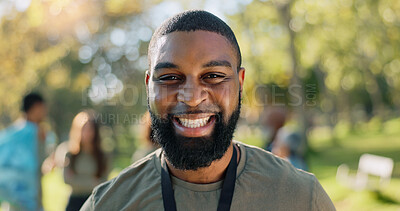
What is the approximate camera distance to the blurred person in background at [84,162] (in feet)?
17.0

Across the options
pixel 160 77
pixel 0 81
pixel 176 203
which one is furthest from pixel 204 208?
pixel 0 81

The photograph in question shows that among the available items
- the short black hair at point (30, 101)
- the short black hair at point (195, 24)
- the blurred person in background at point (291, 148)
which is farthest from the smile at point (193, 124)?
the short black hair at point (30, 101)

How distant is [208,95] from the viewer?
1938 mm

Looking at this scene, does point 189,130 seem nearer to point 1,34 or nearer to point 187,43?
point 187,43

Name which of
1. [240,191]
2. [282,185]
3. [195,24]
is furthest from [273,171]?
[195,24]

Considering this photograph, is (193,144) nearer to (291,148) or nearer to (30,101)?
(291,148)

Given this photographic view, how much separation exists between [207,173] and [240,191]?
0.63ft

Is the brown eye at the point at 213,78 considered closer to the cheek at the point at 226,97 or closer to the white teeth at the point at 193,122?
the cheek at the point at 226,97

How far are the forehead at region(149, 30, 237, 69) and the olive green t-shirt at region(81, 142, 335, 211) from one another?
1.76 ft

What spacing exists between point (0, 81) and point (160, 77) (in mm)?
24851

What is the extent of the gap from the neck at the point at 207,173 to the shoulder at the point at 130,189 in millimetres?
116

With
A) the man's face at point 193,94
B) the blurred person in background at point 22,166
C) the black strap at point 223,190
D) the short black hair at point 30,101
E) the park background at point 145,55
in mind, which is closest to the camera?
the black strap at point 223,190

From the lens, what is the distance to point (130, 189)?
6.46 feet

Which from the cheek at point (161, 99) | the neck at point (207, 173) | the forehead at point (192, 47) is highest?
the forehead at point (192, 47)
